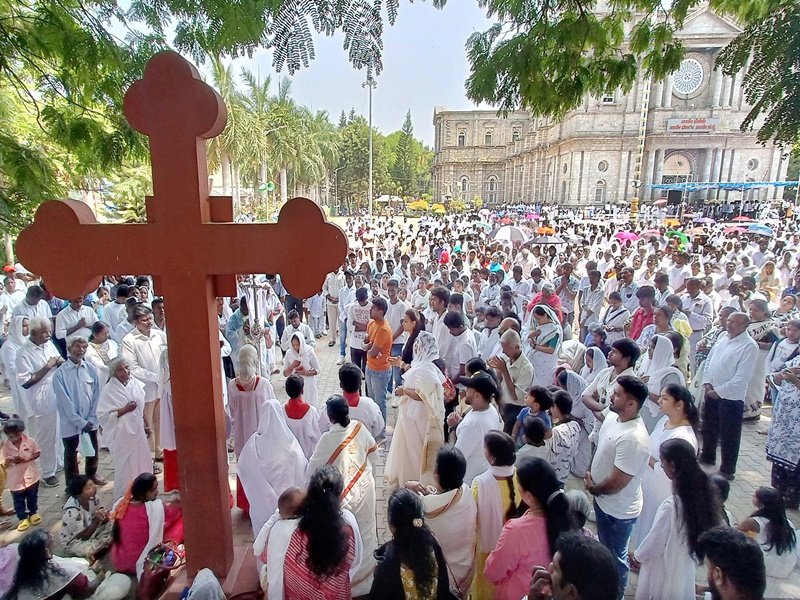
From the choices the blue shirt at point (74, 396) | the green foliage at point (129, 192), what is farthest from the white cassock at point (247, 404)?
the green foliage at point (129, 192)

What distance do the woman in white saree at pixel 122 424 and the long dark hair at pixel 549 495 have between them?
3638 millimetres

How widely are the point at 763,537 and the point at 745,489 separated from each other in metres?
2.01

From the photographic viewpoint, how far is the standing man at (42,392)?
5059mm

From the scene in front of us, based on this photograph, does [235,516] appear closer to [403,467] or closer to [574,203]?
[403,467]

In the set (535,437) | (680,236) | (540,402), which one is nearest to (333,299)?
(540,402)

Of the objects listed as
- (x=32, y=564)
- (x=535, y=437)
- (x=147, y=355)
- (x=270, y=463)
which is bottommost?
(x=32, y=564)

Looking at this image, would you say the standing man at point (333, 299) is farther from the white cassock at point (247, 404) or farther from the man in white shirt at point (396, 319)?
the white cassock at point (247, 404)

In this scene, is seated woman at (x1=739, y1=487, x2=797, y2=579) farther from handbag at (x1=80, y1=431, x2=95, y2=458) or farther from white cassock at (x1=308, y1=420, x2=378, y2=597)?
handbag at (x1=80, y1=431, x2=95, y2=458)

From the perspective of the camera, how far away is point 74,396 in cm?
486

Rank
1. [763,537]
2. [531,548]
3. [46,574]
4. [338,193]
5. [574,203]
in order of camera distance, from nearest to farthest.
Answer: [531,548] → [46,574] → [763,537] → [574,203] → [338,193]

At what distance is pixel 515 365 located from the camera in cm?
488

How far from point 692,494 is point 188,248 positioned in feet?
8.99

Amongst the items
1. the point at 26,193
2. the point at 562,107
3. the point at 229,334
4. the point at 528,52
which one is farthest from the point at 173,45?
the point at 229,334

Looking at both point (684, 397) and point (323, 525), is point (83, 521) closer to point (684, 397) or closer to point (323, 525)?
point (323, 525)
